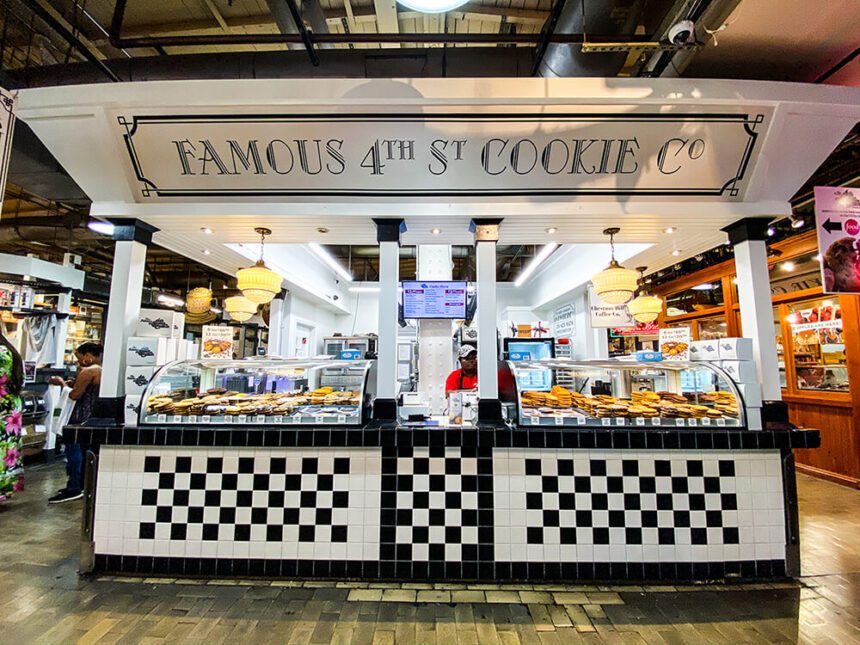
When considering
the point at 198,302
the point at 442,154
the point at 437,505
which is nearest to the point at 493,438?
the point at 437,505

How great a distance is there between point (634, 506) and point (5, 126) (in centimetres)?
519

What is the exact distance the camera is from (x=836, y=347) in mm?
5039

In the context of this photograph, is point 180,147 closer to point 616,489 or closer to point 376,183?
point 376,183

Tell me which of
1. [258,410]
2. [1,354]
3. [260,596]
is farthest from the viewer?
[1,354]

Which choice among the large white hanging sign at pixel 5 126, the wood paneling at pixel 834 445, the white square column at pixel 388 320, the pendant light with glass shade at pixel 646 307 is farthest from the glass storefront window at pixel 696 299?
the large white hanging sign at pixel 5 126

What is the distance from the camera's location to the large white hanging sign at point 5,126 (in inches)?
98.3

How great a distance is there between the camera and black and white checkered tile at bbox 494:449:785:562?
2701 mm

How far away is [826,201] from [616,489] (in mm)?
3111

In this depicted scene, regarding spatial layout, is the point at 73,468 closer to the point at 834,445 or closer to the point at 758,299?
the point at 758,299

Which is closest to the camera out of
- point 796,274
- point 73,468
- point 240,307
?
point 73,468

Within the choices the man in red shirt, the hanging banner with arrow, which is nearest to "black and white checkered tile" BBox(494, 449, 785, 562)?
the man in red shirt

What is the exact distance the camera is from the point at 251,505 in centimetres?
275

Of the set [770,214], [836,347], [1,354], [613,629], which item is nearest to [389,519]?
[613,629]

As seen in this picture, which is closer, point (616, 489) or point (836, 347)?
point (616, 489)
